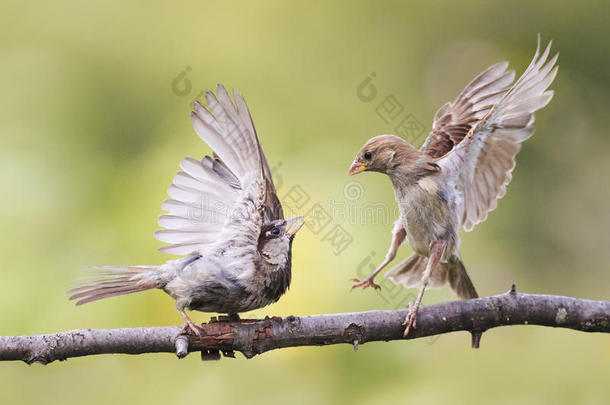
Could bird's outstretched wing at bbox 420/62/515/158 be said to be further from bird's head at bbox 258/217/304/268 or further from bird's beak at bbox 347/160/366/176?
bird's head at bbox 258/217/304/268

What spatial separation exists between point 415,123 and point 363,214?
0.71m

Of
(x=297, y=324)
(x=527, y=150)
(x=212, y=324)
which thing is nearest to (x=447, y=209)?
(x=297, y=324)

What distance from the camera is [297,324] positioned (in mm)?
2463

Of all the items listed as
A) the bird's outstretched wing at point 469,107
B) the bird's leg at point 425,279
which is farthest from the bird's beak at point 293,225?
the bird's outstretched wing at point 469,107

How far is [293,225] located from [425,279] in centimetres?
58

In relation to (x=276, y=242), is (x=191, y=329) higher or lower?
lower

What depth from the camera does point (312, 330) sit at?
2.47 meters

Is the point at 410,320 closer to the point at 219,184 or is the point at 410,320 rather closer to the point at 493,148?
the point at 219,184

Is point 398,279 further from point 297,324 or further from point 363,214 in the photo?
point 297,324

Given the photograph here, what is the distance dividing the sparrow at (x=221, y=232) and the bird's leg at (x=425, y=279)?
490mm

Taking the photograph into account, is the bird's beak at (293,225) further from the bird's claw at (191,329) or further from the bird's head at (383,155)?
the bird's claw at (191,329)

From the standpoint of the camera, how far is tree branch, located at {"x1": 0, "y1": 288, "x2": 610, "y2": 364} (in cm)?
226

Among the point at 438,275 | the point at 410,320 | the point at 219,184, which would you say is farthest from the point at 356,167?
the point at 438,275

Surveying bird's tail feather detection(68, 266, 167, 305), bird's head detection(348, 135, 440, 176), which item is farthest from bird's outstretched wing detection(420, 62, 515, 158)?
bird's tail feather detection(68, 266, 167, 305)
